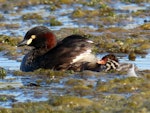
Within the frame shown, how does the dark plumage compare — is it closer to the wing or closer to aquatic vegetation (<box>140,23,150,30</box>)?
the wing

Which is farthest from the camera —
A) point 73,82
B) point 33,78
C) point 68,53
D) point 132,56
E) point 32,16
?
point 32,16

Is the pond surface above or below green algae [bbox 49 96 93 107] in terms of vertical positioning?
below

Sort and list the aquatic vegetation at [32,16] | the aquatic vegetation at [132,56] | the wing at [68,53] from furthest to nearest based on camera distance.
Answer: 1. the aquatic vegetation at [32,16]
2. the aquatic vegetation at [132,56]
3. the wing at [68,53]

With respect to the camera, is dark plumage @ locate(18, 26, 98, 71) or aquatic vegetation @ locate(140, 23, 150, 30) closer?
dark plumage @ locate(18, 26, 98, 71)

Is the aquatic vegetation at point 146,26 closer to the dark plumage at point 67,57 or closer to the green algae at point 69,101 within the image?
the dark plumage at point 67,57

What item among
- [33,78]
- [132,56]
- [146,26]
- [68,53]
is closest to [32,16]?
[146,26]

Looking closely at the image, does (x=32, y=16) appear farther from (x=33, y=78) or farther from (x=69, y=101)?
(x=69, y=101)

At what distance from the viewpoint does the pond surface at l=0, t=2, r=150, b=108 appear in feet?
44.4

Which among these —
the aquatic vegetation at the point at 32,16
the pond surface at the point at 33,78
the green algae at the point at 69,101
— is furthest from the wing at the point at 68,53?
the aquatic vegetation at the point at 32,16

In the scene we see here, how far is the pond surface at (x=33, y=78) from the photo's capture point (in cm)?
1354

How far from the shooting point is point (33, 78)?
15.4 m

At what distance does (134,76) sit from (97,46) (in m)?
4.17

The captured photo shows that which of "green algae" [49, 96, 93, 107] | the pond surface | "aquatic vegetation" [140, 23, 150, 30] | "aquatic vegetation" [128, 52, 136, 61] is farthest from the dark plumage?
"aquatic vegetation" [140, 23, 150, 30]

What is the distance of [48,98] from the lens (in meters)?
13.2
